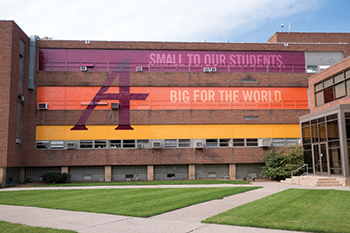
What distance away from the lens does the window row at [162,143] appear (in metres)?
27.8

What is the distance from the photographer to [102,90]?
1121 inches

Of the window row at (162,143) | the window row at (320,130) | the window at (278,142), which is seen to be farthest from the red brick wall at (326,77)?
the window row at (162,143)

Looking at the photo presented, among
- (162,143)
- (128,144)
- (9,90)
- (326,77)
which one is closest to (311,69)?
(326,77)

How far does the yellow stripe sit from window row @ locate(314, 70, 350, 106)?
4.05 metres

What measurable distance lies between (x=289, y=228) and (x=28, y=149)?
24.5 m

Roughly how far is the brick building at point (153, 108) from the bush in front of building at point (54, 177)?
5.48ft

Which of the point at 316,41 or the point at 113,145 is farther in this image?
the point at 316,41

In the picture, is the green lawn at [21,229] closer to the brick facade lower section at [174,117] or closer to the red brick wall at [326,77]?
the brick facade lower section at [174,117]

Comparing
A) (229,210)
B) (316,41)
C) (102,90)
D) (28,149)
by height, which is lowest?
(229,210)

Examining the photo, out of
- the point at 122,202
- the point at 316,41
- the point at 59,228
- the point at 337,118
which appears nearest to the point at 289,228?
the point at 59,228

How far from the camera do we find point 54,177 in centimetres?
2550

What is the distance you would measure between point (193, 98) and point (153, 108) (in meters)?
3.66

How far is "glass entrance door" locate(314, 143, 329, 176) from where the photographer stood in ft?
72.8

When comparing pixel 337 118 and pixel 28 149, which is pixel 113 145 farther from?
pixel 337 118
